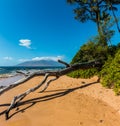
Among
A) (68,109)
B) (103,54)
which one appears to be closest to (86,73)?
(103,54)

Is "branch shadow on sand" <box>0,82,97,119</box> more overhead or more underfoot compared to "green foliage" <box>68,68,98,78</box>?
more underfoot

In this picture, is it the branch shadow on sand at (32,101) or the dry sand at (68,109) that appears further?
the branch shadow on sand at (32,101)

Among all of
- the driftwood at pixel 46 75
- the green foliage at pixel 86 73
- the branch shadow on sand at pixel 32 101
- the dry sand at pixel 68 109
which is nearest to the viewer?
the dry sand at pixel 68 109

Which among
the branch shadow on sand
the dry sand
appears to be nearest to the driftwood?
the branch shadow on sand

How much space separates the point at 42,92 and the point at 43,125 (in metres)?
4.92

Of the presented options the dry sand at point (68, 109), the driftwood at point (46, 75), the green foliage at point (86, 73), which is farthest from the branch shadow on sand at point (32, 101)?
the green foliage at point (86, 73)

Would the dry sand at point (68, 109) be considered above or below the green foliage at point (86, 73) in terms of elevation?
below

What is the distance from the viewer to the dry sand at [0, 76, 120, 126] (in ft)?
24.6

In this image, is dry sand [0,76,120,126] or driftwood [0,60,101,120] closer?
dry sand [0,76,120,126]

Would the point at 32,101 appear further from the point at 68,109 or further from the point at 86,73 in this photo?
the point at 86,73

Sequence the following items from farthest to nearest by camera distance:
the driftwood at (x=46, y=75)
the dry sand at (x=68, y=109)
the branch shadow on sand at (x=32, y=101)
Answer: the driftwood at (x=46, y=75) < the branch shadow on sand at (x=32, y=101) < the dry sand at (x=68, y=109)

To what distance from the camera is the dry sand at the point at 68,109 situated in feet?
24.6

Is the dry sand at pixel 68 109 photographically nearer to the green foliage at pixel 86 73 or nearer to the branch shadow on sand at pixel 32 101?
the branch shadow on sand at pixel 32 101

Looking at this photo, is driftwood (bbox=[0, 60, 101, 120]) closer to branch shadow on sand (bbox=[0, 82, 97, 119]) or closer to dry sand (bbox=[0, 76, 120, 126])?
branch shadow on sand (bbox=[0, 82, 97, 119])
